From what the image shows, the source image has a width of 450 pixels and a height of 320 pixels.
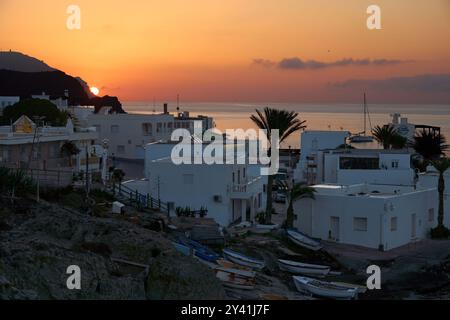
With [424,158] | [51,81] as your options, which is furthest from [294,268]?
[51,81]

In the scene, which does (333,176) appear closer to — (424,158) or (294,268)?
(424,158)

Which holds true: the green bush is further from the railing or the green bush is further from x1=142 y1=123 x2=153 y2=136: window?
x1=142 y1=123 x2=153 y2=136: window

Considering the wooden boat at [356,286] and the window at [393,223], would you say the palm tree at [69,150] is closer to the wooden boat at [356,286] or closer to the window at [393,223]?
the window at [393,223]

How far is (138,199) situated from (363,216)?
794 cm

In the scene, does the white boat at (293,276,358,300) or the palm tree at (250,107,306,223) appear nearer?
the white boat at (293,276,358,300)

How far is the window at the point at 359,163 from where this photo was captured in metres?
35.8

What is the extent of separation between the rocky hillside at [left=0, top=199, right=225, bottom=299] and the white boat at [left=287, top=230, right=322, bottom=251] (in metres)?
7.97

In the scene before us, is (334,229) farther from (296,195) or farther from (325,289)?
(325,289)

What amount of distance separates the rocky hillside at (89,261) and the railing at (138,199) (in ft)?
25.5

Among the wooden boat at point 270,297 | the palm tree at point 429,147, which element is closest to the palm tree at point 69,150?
the wooden boat at point 270,297

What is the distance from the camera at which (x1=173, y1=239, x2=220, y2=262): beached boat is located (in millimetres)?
18920

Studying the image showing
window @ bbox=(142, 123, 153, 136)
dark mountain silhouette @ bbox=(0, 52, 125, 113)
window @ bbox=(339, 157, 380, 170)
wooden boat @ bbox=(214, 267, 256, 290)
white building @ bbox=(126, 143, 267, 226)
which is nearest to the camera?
wooden boat @ bbox=(214, 267, 256, 290)

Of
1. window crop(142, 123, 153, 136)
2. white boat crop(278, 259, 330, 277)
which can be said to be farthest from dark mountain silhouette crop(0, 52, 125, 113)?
white boat crop(278, 259, 330, 277)
